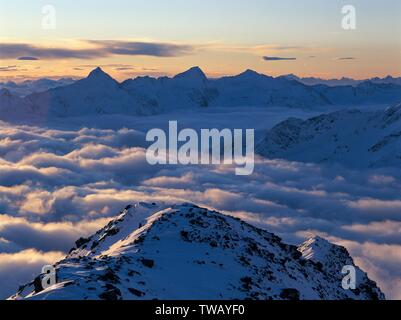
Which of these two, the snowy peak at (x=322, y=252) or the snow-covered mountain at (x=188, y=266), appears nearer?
the snow-covered mountain at (x=188, y=266)

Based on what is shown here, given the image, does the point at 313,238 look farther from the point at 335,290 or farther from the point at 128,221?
the point at 128,221

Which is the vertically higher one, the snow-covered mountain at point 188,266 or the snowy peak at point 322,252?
the snow-covered mountain at point 188,266

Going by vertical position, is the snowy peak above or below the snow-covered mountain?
below

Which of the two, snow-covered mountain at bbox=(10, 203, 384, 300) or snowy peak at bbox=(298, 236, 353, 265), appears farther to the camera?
snowy peak at bbox=(298, 236, 353, 265)

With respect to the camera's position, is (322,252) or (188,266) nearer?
(188,266)

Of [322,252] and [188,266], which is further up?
[188,266]

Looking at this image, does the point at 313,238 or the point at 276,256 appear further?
the point at 313,238
